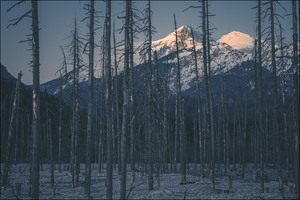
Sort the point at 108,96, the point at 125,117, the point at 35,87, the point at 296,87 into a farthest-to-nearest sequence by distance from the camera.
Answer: the point at 125,117, the point at 108,96, the point at 296,87, the point at 35,87

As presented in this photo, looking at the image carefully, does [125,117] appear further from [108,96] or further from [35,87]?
[35,87]

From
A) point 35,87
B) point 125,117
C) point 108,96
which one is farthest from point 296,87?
point 35,87

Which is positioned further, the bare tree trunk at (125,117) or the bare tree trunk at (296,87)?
the bare tree trunk at (125,117)

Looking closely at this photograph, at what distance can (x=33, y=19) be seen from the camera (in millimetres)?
11797

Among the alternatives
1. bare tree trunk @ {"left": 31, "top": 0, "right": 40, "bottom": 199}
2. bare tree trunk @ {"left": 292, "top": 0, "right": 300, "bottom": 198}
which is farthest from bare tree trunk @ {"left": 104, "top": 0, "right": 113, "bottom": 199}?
bare tree trunk @ {"left": 292, "top": 0, "right": 300, "bottom": 198}

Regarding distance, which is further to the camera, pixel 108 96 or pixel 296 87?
pixel 108 96

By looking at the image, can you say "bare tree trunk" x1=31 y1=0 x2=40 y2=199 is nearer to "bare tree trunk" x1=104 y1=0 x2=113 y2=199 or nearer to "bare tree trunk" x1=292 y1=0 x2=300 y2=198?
"bare tree trunk" x1=104 y1=0 x2=113 y2=199

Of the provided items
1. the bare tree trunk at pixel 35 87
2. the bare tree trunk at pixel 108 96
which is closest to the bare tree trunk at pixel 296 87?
the bare tree trunk at pixel 108 96

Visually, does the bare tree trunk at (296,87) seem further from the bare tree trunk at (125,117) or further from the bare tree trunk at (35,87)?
the bare tree trunk at (35,87)

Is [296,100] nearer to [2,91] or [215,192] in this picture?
[215,192]

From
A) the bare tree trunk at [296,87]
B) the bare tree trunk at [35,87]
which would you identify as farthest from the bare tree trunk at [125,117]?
the bare tree trunk at [296,87]

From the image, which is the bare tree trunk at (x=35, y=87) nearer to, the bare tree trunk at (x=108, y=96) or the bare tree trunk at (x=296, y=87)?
the bare tree trunk at (x=108, y=96)

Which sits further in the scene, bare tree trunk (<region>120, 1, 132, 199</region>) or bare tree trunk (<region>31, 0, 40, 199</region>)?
bare tree trunk (<region>120, 1, 132, 199</region>)

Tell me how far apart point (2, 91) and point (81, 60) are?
50837 mm
